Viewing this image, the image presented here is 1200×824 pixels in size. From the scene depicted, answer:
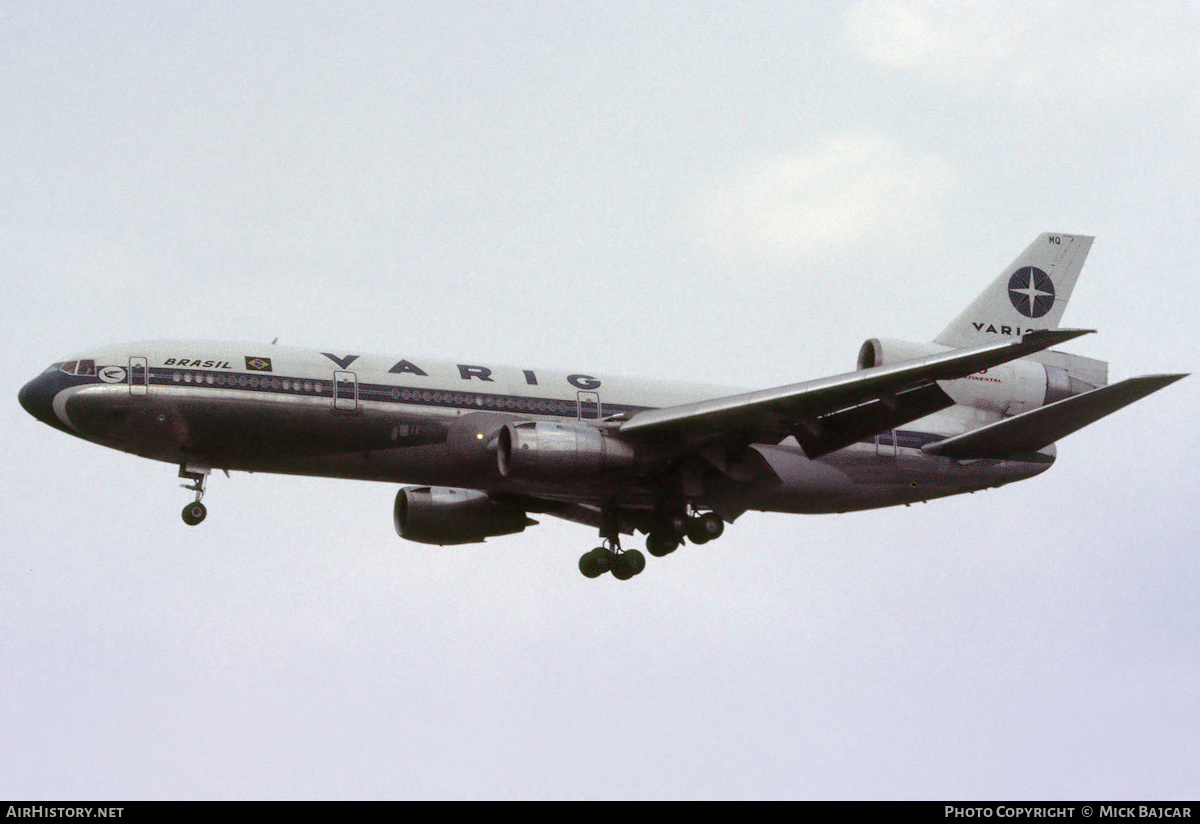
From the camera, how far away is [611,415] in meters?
37.3

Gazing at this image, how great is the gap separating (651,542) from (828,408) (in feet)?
21.6

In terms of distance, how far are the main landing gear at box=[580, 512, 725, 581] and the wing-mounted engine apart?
26.8ft

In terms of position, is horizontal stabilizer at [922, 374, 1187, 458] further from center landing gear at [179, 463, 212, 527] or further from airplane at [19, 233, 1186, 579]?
center landing gear at [179, 463, 212, 527]

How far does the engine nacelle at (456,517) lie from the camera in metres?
40.9

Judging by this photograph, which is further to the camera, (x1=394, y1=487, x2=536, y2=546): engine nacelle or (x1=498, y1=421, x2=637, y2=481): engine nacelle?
(x1=394, y1=487, x2=536, y2=546): engine nacelle

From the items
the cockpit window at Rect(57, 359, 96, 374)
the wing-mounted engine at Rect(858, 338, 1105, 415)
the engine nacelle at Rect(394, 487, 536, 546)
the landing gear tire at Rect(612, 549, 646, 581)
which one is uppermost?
the cockpit window at Rect(57, 359, 96, 374)

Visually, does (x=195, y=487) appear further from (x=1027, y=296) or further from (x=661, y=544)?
(x=1027, y=296)

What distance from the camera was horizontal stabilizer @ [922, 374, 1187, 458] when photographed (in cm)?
3509

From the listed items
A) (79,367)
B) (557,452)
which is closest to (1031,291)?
(557,452)

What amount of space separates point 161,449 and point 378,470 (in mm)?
5075

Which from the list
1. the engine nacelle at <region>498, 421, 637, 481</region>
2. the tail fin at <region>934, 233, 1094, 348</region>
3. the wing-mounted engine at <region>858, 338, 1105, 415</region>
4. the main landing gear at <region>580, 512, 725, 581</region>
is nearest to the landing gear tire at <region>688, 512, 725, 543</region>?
the main landing gear at <region>580, 512, 725, 581</region>

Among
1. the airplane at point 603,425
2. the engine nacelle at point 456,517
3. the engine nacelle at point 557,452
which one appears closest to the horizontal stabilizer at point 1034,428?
the airplane at point 603,425

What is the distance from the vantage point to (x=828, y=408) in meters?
34.1
